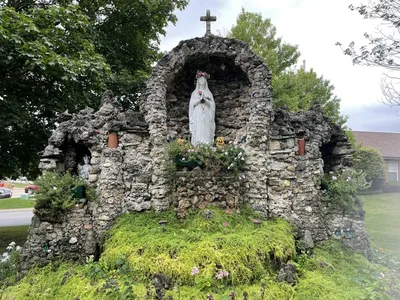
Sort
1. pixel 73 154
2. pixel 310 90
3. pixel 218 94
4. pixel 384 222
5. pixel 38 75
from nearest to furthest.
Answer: pixel 73 154, pixel 218 94, pixel 38 75, pixel 384 222, pixel 310 90

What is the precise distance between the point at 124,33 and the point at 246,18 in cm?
692

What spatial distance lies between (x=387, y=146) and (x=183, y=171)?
2380cm

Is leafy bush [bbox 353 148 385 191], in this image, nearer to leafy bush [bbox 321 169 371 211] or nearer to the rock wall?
leafy bush [bbox 321 169 371 211]

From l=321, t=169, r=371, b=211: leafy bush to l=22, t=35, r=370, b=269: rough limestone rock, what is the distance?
7.0 inches

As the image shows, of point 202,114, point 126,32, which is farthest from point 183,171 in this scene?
point 126,32

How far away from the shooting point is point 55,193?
20.3 ft

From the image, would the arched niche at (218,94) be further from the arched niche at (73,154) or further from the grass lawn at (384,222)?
the grass lawn at (384,222)

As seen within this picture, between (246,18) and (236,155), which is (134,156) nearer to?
(236,155)

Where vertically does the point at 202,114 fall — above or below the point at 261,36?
below

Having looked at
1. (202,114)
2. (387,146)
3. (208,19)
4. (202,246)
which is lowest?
(202,246)

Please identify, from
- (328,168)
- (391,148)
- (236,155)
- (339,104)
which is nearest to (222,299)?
(236,155)

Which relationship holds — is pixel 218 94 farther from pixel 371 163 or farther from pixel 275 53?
pixel 371 163

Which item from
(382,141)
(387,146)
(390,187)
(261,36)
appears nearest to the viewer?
(261,36)

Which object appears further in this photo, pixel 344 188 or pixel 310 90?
pixel 310 90
